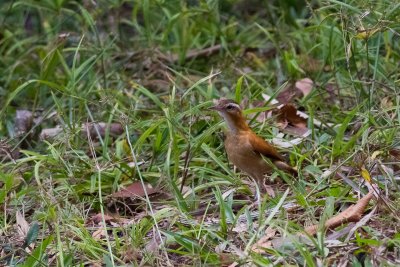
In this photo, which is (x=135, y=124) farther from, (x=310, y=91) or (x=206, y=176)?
(x=310, y=91)

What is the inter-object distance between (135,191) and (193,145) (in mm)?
523

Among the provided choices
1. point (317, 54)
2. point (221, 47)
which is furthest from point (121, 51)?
point (317, 54)

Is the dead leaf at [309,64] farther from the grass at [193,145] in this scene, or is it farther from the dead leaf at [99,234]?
the dead leaf at [99,234]

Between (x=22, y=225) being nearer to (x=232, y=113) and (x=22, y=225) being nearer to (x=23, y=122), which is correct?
(x=232, y=113)

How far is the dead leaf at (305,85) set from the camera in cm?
822

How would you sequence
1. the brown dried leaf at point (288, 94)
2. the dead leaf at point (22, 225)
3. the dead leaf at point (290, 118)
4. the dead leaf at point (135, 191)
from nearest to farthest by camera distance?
the dead leaf at point (22, 225), the dead leaf at point (135, 191), the dead leaf at point (290, 118), the brown dried leaf at point (288, 94)

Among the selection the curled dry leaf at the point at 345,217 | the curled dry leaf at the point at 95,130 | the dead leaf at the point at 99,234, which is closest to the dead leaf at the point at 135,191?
the dead leaf at the point at 99,234

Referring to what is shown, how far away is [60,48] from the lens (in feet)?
26.7

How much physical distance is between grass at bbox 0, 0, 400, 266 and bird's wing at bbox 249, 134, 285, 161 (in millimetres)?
226

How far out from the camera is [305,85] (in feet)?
27.2

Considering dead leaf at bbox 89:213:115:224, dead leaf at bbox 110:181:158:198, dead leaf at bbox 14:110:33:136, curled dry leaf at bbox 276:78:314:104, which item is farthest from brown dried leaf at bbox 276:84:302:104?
dead leaf at bbox 14:110:33:136

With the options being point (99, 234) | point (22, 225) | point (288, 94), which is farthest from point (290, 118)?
point (22, 225)

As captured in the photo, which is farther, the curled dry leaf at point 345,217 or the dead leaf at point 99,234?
the dead leaf at point 99,234

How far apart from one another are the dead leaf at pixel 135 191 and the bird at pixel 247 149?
2.03ft
